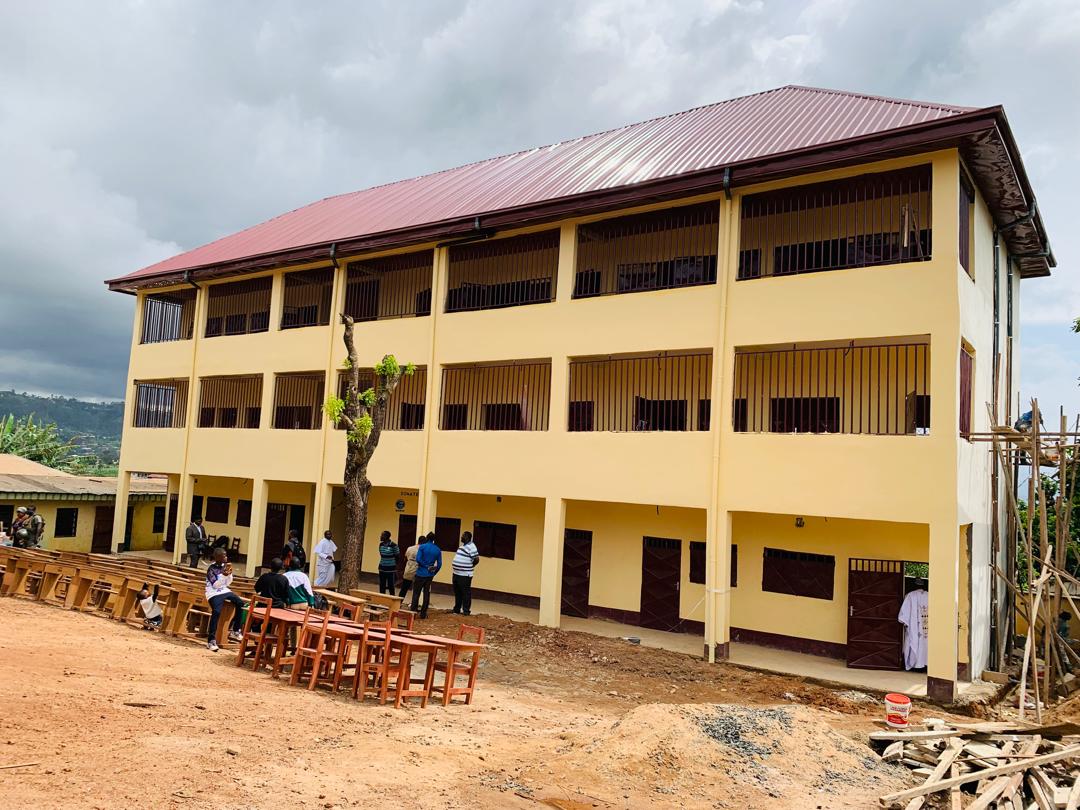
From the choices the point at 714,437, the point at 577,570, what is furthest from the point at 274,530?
the point at 714,437

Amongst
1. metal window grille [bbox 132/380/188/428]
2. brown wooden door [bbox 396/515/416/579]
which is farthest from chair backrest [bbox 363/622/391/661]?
metal window grille [bbox 132/380/188/428]

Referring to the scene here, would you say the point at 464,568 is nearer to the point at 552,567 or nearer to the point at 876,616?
the point at 552,567

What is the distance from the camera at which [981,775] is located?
7910 mm

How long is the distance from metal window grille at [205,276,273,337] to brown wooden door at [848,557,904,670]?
1744cm

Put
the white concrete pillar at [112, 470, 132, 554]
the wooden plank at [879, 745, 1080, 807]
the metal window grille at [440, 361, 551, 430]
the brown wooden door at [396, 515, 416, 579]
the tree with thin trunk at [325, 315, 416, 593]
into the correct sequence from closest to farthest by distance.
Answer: the wooden plank at [879, 745, 1080, 807], the tree with thin trunk at [325, 315, 416, 593], the metal window grille at [440, 361, 551, 430], the brown wooden door at [396, 515, 416, 579], the white concrete pillar at [112, 470, 132, 554]

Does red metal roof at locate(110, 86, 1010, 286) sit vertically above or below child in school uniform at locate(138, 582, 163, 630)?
above

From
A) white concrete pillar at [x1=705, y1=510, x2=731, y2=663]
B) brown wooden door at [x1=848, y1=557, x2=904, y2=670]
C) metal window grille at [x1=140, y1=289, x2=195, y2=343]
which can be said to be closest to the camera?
brown wooden door at [x1=848, y1=557, x2=904, y2=670]

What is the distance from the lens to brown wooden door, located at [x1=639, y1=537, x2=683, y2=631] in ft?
53.3

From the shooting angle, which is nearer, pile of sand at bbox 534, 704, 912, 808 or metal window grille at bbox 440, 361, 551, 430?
pile of sand at bbox 534, 704, 912, 808

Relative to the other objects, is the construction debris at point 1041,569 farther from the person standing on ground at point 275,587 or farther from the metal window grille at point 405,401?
the metal window grille at point 405,401

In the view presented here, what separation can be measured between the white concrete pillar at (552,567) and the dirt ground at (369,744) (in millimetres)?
4363

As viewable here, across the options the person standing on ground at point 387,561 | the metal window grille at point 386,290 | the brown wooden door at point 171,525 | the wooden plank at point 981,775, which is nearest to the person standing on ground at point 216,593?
the person standing on ground at point 387,561

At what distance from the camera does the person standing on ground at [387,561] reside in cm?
1633

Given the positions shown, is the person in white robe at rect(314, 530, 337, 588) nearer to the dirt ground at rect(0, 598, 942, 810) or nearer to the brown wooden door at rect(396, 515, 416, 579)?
the brown wooden door at rect(396, 515, 416, 579)
